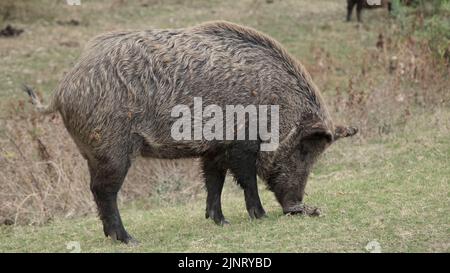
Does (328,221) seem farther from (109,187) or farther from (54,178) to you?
(54,178)

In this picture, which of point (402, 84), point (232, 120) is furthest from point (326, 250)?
point (402, 84)

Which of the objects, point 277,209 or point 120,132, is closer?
point 120,132

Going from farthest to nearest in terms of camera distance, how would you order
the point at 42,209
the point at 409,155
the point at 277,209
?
the point at 409,155 → the point at 42,209 → the point at 277,209

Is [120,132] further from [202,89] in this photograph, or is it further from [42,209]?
[42,209]

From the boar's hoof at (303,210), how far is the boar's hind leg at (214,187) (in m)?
0.57

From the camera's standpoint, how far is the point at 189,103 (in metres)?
6.62

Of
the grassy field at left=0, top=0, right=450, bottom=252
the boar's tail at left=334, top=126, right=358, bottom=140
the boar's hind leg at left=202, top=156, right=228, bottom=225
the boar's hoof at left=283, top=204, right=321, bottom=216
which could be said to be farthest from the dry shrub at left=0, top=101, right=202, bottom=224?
the boar's tail at left=334, top=126, right=358, bottom=140

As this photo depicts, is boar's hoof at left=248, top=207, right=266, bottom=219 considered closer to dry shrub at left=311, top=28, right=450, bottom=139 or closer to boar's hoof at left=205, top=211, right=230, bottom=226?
boar's hoof at left=205, top=211, right=230, bottom=226

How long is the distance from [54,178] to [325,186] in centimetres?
308

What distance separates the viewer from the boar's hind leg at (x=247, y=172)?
269 inches

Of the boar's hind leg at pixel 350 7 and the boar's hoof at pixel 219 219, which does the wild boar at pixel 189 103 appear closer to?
the boar's hoof at pixel 219 219

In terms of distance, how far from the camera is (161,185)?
9586 millimetres

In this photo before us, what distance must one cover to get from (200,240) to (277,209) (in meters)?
1.49

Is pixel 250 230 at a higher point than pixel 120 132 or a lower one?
lower
